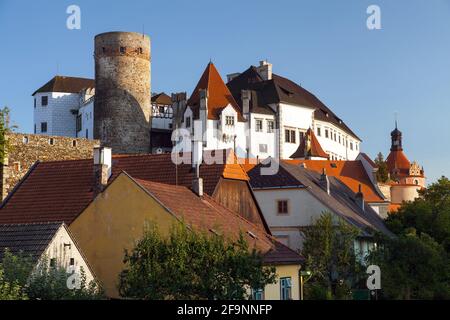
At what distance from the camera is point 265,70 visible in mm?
88188

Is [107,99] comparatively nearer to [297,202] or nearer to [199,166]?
[297,202]

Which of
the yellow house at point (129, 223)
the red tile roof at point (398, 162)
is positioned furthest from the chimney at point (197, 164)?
the red tile roof at point (398, 162)

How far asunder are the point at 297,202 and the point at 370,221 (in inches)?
249

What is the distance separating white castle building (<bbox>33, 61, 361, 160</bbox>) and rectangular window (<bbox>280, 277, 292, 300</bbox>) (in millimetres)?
45126

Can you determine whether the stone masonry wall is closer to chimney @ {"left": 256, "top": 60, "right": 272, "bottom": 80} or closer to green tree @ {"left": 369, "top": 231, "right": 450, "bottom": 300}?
green tree @ {"left": 369, "top": 231, "right": 450, "bottom": 300}

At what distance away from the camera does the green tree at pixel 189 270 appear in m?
19.3

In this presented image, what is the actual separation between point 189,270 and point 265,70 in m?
69.9

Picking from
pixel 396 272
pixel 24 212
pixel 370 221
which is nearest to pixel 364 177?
pixel 370 221

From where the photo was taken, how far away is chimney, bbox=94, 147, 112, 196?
95.7ft

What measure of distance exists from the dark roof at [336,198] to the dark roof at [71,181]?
8.33 meters

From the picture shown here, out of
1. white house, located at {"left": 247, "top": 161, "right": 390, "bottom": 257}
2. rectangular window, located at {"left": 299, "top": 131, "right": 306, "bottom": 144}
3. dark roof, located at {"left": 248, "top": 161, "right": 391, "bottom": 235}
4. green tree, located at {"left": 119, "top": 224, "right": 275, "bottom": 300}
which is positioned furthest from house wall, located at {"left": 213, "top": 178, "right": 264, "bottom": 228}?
rectangular window, located at {"left": 299, "top": 131, "right": 306, "bottom": 144}
